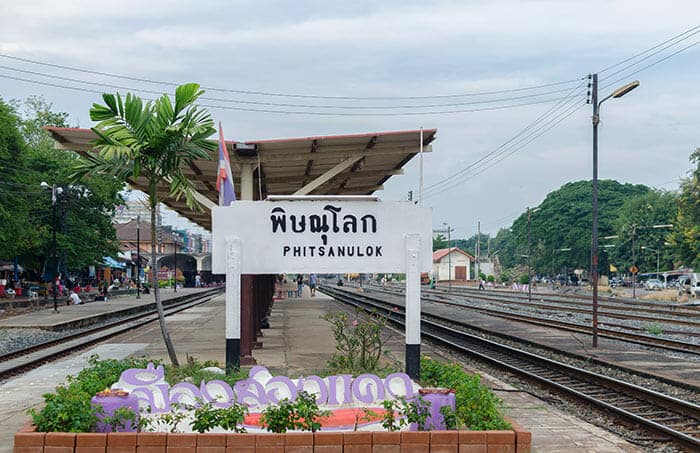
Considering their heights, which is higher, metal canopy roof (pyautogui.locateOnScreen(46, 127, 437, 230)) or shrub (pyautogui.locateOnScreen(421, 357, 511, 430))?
metal canopy roof (pyautogui.locateOnScreen(46, 127, 437, 230))

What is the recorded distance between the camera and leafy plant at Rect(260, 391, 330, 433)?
6730 millimetres

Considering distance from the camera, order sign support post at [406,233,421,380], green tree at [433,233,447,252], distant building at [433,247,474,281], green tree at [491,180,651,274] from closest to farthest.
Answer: sign support post at [406,233,421,380] < green tree at [491,180,651,274] < distant building at [433,247,474,281] < green tree at [433,233,447,252]

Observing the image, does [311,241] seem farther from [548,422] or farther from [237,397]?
[548,422]

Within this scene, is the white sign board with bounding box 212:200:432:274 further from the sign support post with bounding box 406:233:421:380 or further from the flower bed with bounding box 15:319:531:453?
the flower bed with bounding box 15:319:531:453

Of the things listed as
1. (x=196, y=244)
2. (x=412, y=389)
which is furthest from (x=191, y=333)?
(x=196, y=244)

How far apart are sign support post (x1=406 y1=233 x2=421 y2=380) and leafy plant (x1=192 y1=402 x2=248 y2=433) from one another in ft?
8.69

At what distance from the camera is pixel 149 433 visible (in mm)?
6516

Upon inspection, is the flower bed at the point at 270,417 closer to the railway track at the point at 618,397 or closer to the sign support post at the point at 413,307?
the sign support post at the point at 413,307

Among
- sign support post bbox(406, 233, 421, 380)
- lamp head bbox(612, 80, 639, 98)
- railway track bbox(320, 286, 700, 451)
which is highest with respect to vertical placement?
lamp head bbox(612, 80, 639, 98)

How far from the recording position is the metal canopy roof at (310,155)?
12359 millimetres

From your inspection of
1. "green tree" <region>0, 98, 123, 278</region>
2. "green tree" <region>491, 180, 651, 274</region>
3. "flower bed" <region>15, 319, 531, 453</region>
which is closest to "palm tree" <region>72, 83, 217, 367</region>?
"flower bed" <region>15, 319, 531, 453</region>

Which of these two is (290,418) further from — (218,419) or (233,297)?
(233,297)

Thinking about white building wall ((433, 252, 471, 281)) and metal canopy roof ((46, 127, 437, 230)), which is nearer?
metal canopy roof ((46, 127, 437, 230))

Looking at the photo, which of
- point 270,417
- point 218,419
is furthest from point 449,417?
point 218,419
